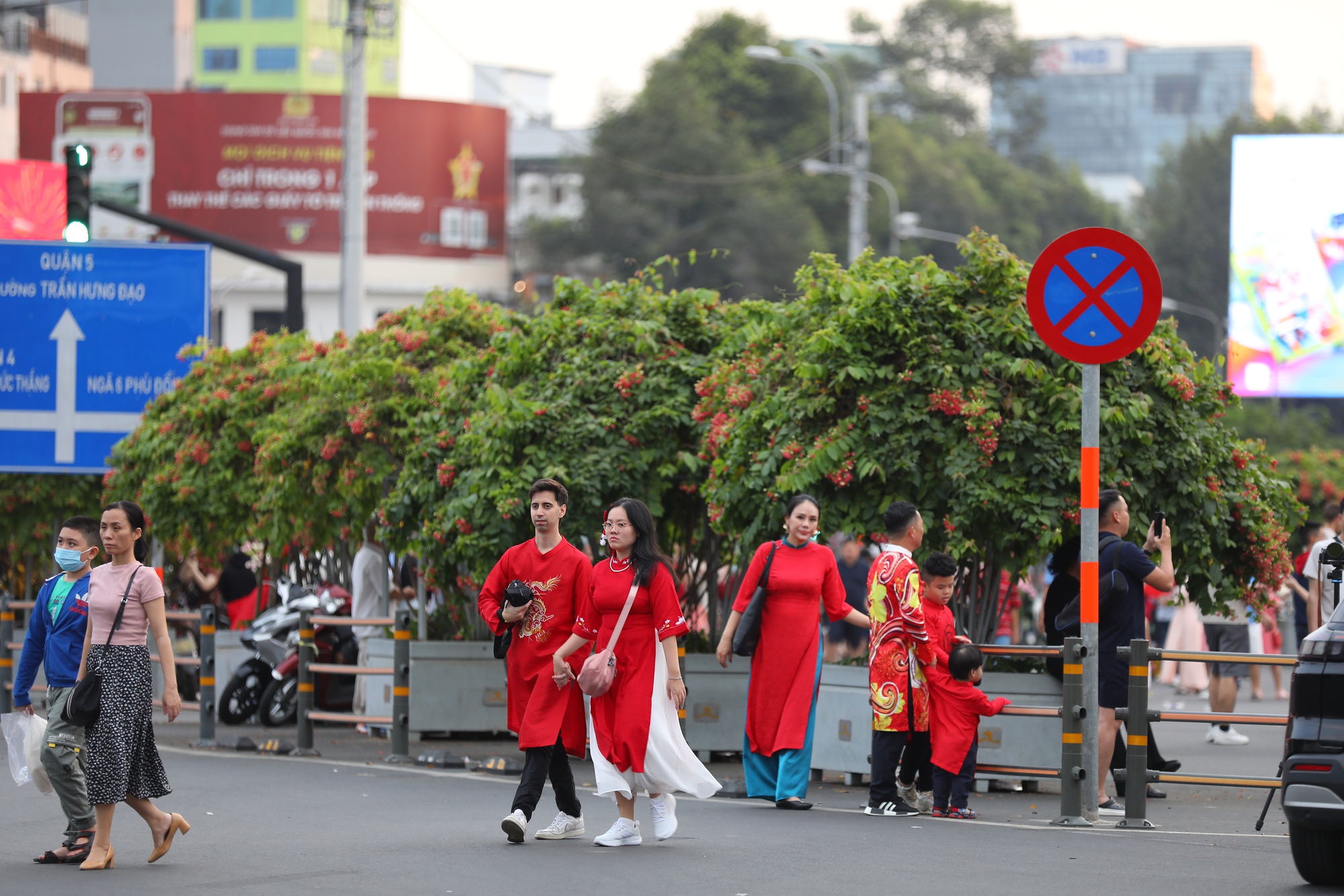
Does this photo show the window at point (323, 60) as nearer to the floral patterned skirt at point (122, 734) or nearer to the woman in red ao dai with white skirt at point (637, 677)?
the woman in red ao dai with white skirt at point (637, 677)

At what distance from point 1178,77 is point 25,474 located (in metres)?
172

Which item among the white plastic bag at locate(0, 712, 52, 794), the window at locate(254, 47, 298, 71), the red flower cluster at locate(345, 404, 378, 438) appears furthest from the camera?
the window at locate(254, 47, 298, 71)

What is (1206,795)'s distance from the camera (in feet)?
39.0

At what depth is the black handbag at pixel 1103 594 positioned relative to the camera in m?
10.1

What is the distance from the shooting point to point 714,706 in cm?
1291

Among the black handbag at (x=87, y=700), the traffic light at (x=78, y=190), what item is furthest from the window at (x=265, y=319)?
the black handbag at (x=87, y=700)

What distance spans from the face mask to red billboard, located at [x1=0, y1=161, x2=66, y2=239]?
15.7m

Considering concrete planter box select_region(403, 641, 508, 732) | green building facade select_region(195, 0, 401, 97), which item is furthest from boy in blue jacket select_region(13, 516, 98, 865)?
green building facade select_region(195, 0, 401, 97)

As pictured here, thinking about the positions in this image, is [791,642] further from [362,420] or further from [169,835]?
[362,420]

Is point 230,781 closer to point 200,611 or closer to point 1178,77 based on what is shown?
point 200,611

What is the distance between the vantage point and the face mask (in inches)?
336

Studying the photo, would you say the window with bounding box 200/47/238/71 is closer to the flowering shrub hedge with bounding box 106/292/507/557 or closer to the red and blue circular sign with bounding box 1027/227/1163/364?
the flowering shrub hedge with bounding box 106/292/507/557

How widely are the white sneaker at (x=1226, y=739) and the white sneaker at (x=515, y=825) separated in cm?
900

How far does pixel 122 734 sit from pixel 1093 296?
5.43 metres
